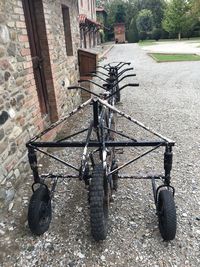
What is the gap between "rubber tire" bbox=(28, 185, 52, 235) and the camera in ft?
8.80

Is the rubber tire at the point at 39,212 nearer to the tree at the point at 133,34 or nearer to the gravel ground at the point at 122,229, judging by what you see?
the gravel ground at the point at 122,229

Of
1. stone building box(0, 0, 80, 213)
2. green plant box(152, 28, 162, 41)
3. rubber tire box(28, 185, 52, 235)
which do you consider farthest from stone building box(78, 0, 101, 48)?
rubber tire box(28, 185, 52, 235)

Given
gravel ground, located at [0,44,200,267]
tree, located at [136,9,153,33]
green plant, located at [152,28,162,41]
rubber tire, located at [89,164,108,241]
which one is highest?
tree, located at [136,9,153,33]

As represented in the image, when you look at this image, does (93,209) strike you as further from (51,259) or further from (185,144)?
(185,144)

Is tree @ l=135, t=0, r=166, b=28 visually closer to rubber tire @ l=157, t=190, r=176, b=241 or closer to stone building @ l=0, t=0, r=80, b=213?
stone building @ l=0, t=0, r=80, b=213

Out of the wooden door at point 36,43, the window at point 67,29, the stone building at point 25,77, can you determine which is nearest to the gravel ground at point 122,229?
the stone building at point 25,77

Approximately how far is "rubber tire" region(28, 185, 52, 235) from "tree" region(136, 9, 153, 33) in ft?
135

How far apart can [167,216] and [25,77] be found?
2681 millimetres

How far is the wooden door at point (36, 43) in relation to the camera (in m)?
4.51

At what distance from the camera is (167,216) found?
8.46 ft

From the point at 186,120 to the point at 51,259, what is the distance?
459cm

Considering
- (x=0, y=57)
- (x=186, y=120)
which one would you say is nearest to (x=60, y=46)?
(x=0, y=57)

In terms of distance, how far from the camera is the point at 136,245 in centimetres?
265

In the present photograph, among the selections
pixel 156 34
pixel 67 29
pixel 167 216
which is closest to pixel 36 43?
pixel 67 29
